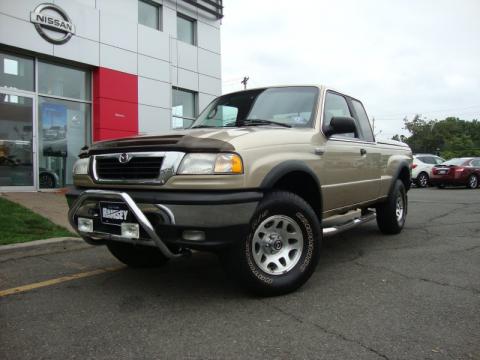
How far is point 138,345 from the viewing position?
2.57 metres

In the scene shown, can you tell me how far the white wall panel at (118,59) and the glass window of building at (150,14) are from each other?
1501mm

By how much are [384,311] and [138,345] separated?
5.68ft

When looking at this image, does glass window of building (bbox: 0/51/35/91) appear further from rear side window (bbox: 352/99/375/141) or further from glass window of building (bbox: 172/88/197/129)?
rear side window (bbox: 352/99/375/141)

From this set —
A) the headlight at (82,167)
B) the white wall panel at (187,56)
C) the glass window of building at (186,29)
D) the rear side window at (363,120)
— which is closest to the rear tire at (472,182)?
the white wall panel at (187,56)

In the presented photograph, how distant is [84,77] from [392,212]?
9.46 metres

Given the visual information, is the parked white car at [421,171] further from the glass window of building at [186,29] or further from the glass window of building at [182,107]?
the glass window of building at [186,29]

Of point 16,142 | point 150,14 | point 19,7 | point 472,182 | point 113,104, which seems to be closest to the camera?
point 19,7

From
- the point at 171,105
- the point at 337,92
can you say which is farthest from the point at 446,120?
the point at 337,92

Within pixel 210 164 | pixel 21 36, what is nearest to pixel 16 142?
pixel 21 36

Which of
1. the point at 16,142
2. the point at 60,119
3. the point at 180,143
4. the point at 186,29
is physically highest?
the point at 186,29

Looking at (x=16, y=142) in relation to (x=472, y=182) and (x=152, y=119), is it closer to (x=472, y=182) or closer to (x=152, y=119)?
(x=152, y=119)

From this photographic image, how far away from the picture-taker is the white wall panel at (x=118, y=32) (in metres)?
12.1

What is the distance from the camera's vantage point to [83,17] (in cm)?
1150

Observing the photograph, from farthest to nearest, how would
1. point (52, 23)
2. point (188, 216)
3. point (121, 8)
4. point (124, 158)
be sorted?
point (121, 8) → point (52, 23) → point (124, 158) → point (188, 216)
